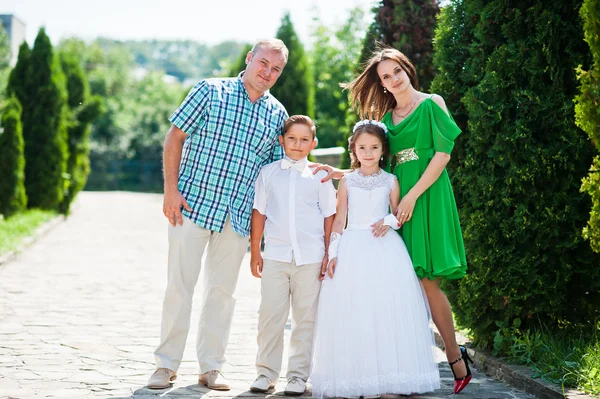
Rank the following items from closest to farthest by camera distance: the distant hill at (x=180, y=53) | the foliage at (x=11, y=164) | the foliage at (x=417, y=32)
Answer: the foliage at (x=417, y=32)
the foliage at (x=11, y=164)
the distant hill at (x=180, y=53)

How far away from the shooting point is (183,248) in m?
5.33

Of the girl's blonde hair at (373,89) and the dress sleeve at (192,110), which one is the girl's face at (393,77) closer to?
the girl's blonde hair at (373,89)

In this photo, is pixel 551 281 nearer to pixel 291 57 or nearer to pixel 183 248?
pixel 183 248

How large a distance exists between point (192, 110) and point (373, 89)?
4.11 ft

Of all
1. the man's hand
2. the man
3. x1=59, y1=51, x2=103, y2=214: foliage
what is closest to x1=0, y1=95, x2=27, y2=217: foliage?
x1=59, y1=51, x2=103, y2=214: foliage

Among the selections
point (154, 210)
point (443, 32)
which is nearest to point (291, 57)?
point (154, 210)

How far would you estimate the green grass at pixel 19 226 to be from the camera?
12.9 m

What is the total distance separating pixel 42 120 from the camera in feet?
63.4

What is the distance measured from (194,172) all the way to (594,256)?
2.90 metres

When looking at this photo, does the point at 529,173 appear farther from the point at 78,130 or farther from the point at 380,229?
the point at 78,130

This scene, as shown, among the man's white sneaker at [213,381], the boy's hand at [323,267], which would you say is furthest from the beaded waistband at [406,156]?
the man's white sneaker at [213,381]

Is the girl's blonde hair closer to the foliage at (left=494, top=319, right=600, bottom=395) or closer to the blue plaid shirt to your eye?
the blue plaid shirt

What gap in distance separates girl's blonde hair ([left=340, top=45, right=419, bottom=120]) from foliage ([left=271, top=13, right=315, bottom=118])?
11.7m

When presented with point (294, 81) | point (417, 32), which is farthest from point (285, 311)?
point (294, 81)
